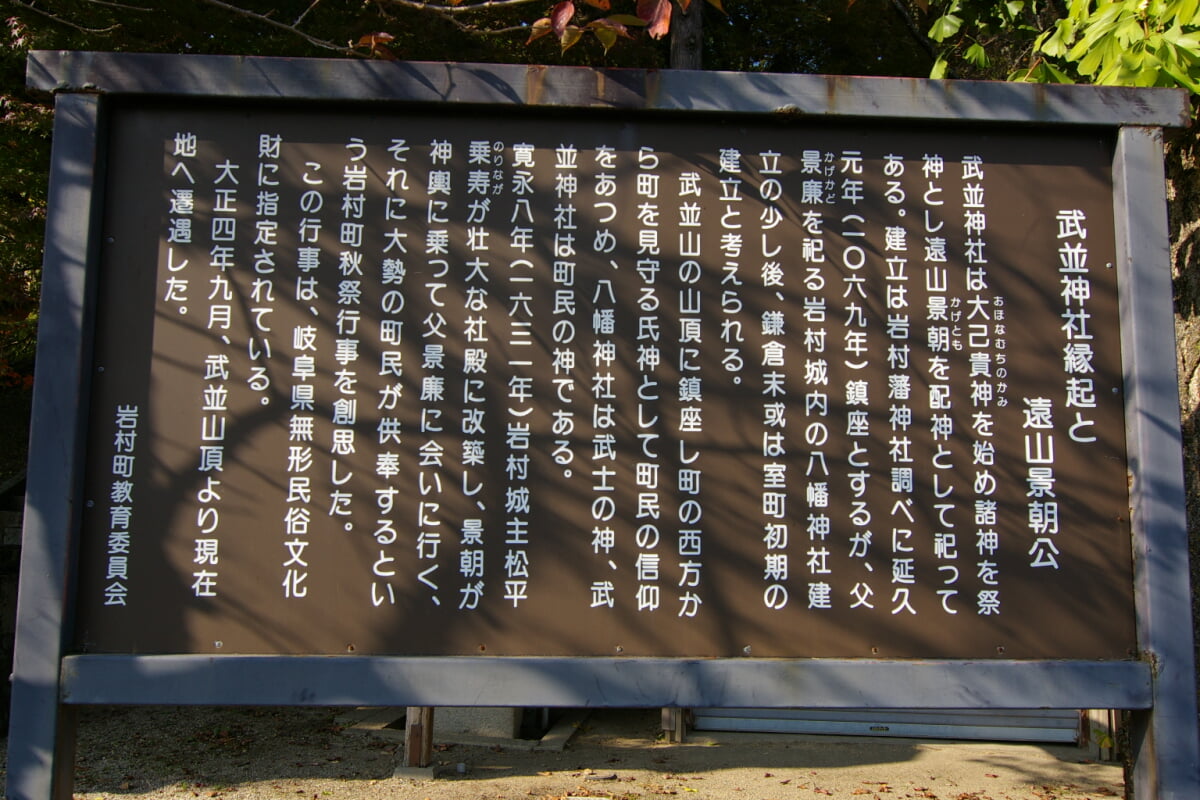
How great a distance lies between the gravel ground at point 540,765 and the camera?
24.1ft

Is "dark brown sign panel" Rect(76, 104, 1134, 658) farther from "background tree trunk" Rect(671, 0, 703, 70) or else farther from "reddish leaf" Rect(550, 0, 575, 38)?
"background tree trunk" Rect(671, 0, 703, 70)

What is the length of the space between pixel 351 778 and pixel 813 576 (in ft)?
19.7

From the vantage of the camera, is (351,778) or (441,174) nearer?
(441,174)

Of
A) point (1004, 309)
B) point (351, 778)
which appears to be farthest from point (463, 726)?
point (1004, 309)

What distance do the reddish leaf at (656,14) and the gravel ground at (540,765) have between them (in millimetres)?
5842

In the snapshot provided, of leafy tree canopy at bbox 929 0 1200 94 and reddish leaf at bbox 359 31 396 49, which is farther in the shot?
reddish leaf at bbox 359 31 396 49

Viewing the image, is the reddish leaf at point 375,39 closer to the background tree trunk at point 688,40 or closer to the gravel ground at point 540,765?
the background tree trunk at point 688,40

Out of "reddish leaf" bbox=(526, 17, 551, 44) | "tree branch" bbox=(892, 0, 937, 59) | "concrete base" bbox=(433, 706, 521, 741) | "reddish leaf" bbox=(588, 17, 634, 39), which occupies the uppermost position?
"tree branch" bbox=(892, 0, 937, 59)

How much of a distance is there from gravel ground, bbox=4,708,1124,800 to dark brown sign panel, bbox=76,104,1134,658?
4706 millimetres

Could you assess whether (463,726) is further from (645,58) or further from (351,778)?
(645,58)

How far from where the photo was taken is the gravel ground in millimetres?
7352

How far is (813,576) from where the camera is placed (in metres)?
3.12

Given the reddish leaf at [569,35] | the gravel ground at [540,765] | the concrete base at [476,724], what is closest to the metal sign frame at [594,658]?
the reddish leaf at [569,35]

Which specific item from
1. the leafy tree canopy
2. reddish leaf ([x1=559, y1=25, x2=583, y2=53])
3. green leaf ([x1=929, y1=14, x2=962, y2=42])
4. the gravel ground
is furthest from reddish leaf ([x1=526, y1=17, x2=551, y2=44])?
the gravel ground
